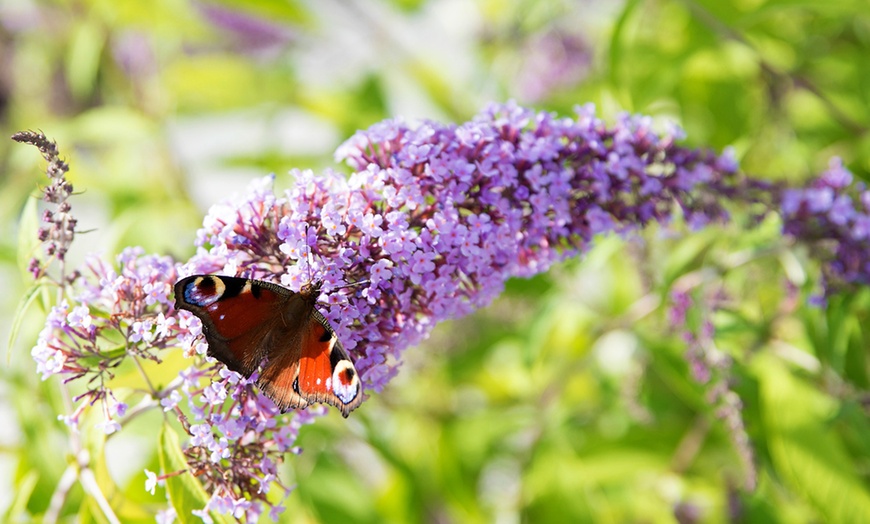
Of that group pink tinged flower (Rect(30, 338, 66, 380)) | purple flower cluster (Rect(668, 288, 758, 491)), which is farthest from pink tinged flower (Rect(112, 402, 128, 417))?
purple flower cluster (Rect(668, 288, 758, 491))

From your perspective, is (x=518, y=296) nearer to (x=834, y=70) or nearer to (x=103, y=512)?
(x=834, y=70)

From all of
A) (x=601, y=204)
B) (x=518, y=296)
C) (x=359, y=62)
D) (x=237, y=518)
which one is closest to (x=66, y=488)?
(x=237, y=518)

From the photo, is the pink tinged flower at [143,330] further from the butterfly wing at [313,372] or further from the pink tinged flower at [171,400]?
the butterfly wing at [313,372]

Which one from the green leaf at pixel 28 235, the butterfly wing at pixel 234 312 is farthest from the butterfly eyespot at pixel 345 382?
the green leaf at pixel 28 235

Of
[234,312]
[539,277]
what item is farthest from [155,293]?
[539,277]

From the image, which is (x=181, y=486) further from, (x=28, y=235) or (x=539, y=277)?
(x=539, y=277)

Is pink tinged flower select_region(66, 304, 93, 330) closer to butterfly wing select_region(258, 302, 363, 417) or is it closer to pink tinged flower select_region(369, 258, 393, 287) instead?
butterfly wing select_region(258, 302, 363, 417)
